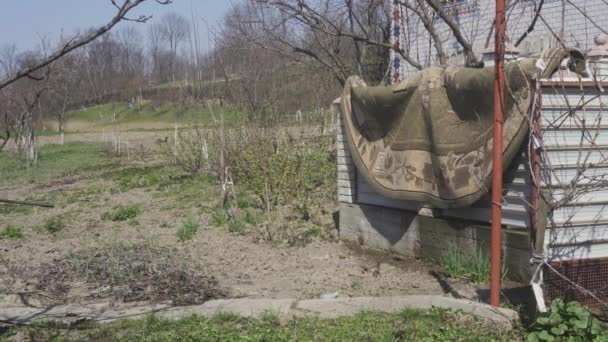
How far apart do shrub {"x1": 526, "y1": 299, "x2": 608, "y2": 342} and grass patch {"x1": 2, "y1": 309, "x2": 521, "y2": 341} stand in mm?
221

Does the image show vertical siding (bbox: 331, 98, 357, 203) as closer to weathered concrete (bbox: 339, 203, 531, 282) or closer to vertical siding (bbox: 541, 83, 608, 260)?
weathered concrete (bbox: 339, 203, 531, 282)

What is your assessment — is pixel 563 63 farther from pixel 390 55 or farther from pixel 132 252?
pixel 390 55

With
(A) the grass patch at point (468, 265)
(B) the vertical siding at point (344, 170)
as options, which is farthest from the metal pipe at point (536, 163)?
(B) the vertical siding at point (344, 170)

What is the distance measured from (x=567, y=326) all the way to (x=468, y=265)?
1676mm

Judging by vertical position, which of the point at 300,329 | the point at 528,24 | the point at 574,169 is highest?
the point at 528,24

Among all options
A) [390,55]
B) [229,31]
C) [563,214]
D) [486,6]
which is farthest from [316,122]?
[563,214]

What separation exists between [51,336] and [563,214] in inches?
140

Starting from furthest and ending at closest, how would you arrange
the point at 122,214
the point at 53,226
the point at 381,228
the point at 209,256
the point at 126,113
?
the point at 126,113
the point at 122,214
the point at 53,226
the point at 209,256
the point at 381,228

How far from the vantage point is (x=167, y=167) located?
49.3 feet

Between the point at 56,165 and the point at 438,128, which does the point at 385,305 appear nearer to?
the point at 438,128

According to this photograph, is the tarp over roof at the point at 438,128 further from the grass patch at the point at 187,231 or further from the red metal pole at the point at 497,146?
the grass patch at the point at 187,231

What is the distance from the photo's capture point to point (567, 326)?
383 centimetres

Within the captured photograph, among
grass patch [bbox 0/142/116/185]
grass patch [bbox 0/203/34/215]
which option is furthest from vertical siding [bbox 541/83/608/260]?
grass patch [bbox 0/142/116/185]

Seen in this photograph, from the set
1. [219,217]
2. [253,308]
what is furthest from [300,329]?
[219,217]
